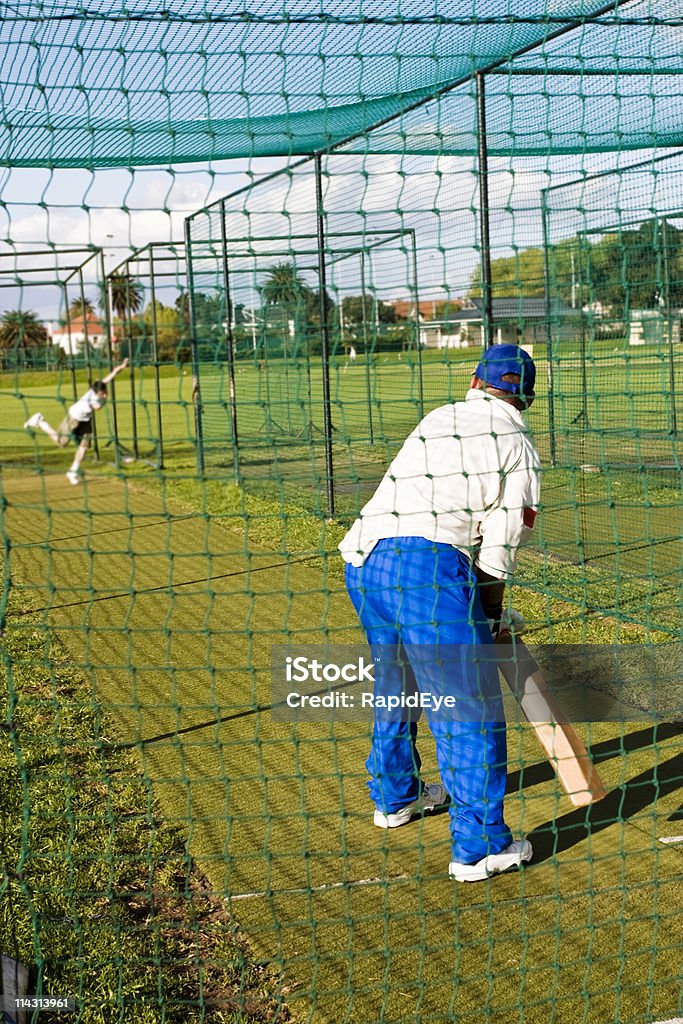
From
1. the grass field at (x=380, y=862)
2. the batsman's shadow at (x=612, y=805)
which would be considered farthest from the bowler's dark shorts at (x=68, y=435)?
the batsman's shadow at (x=612, y=805)

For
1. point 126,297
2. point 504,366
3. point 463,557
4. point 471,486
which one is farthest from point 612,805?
point 126,297

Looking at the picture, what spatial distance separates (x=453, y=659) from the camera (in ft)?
10.1

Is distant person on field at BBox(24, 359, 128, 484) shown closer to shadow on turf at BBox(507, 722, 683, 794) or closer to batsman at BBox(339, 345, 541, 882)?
batsman at BBox(339, 345, 541, 882)

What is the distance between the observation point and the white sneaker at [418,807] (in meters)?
3.53

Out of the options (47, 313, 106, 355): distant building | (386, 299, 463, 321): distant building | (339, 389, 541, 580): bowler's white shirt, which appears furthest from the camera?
(386, 299, 463, 321): distant building

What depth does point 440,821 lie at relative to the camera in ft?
11.9

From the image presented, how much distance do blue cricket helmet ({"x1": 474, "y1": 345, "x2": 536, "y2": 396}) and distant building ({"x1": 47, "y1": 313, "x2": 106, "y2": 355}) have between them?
1.13m

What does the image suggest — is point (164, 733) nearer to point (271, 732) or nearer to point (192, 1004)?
point (271, 732)

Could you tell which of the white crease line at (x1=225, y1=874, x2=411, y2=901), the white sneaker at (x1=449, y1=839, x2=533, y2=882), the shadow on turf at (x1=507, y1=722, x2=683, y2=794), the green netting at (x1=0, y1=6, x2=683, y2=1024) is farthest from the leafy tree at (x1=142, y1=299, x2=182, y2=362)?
the shadow on turf at (x1=507, y1=722, x2=683, y2=794)

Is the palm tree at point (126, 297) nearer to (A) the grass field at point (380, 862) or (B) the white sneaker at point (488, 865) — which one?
(A) the grass field at point (380, 862)

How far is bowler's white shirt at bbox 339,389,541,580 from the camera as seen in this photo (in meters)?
3.06

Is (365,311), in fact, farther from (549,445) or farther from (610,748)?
(549,445)

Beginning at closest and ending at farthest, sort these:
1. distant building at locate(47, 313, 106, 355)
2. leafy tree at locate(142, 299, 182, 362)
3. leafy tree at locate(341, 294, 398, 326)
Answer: distant building at locate(47, 313, 106, 355) → leafy tree at locate(142, 299, 182, 362) → leafy tree at locate(341, 294, 398, 326)

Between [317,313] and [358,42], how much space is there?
5359mm
